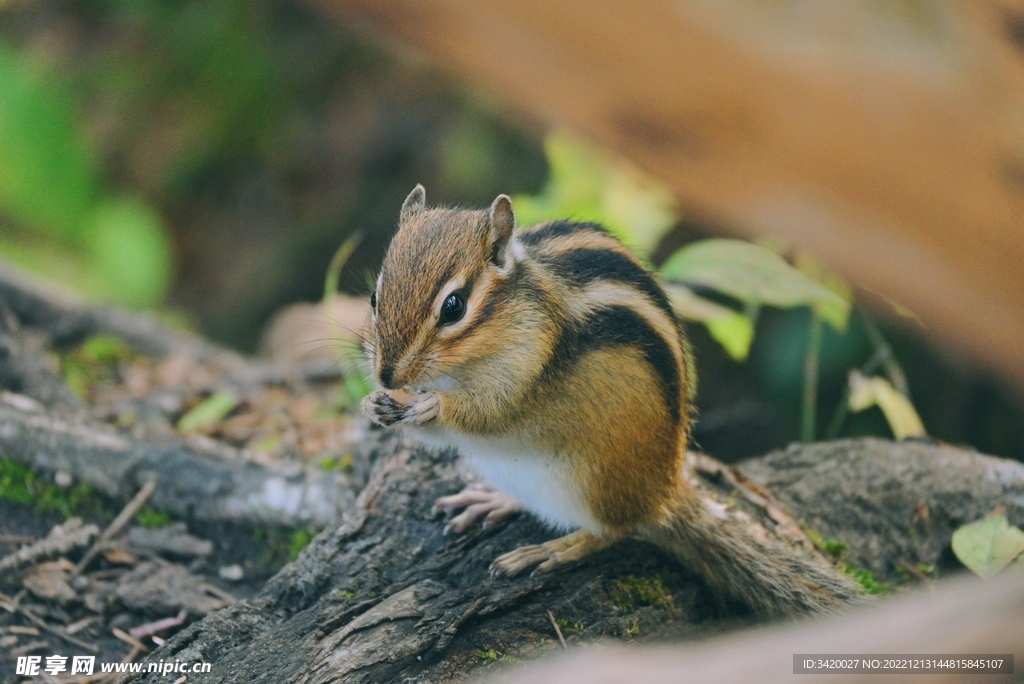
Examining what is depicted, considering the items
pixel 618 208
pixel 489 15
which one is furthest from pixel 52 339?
pixel 489 15

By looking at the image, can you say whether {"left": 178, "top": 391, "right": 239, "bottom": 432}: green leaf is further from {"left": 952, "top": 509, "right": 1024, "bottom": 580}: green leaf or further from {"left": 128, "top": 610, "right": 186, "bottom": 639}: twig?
{"left": 952, "top": 509, "right": 1024, "bottom": 580}: green leaf

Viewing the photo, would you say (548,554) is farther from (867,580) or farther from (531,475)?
(867,580)

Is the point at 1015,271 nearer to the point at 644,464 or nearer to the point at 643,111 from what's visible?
the point at 643,111

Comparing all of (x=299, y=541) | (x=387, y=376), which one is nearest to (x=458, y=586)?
(x=387, y=376)

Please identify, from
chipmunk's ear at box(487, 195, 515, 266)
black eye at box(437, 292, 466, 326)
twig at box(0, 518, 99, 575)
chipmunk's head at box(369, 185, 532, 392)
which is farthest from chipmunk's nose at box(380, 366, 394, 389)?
twig at box(0, 518, 99, 575)

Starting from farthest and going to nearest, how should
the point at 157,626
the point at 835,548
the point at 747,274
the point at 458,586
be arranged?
the point at 747,274, the point at 835,548, the point at 157,626, the point at 458,586

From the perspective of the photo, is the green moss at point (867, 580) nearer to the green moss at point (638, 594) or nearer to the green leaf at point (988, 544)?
the green leaf at point (988, 544)

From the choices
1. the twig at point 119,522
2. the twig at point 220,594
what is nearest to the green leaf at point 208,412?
the twig at point 119,522
